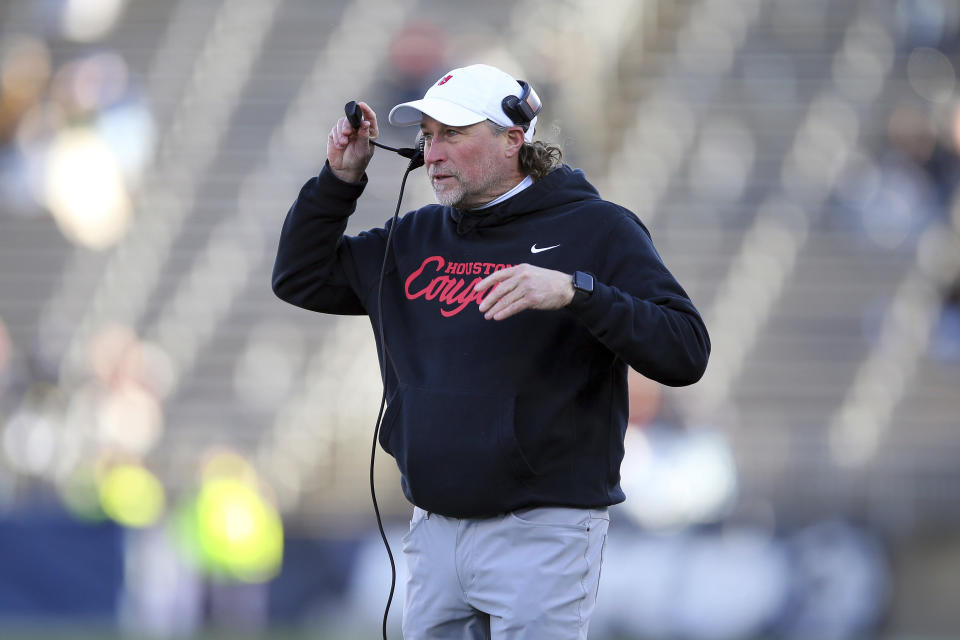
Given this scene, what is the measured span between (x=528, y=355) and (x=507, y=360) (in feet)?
0.18

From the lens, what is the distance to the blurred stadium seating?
12.8m

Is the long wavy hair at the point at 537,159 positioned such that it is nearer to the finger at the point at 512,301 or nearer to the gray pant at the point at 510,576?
the finger at the point at 512,301

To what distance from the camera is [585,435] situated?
3.68 metres

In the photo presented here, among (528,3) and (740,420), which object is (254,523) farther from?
(528,3)

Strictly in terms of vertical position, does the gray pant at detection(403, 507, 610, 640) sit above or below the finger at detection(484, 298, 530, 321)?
below

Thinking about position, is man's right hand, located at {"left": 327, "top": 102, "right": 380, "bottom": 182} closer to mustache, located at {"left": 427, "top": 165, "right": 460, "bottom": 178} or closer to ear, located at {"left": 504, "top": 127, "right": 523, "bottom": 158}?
mustache, located at {"left": 427, "top": 165, "right": 460, "bottom": 178}

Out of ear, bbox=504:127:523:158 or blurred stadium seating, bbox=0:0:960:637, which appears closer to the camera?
ear, bbox=504:127:523:158

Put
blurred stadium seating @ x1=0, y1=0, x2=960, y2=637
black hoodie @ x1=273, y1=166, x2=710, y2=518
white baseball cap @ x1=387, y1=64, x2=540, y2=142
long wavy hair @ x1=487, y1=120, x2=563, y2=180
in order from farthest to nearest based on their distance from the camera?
blurred stadium seating @ x1=0, y1=0, x2=960, y2=637 < long wavy hair @ x1=487, y1=120, x2=563, y2=180 < white baseball cap @ x1=387, y1=64, x2=540, y2=142 < black hoodie @ x1=273, y1=166, x2=710, y2=518

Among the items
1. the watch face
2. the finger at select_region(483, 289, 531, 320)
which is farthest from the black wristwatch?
the finger at select_region(483, 289, 531, 320)

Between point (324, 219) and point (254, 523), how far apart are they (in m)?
6.74

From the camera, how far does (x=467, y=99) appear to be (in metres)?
3.80

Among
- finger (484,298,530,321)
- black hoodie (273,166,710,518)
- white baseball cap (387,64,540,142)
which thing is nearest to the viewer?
finger (484,298,530,321)

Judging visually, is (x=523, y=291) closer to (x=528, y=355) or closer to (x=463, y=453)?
(x=528, y=355)

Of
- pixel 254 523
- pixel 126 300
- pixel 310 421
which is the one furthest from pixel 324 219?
pixel 126 300
